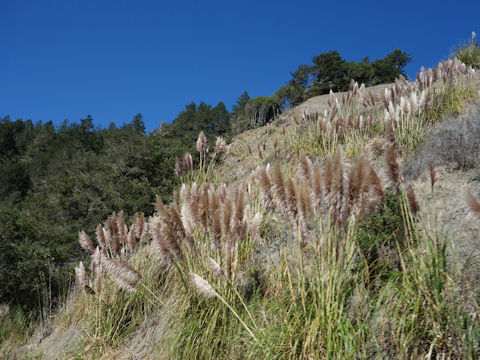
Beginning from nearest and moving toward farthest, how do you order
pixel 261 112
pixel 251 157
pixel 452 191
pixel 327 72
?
pixel 452 191, pixel 251 157, pixel 261 112, pixel 327 72

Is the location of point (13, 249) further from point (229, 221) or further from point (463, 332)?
point (463, 332)

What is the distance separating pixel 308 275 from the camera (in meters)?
2.27

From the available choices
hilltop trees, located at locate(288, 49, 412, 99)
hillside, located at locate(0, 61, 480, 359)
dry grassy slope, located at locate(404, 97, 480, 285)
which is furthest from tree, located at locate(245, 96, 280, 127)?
hillside, located at locate(0, 61, 480, 359)

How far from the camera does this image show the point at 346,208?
173cm

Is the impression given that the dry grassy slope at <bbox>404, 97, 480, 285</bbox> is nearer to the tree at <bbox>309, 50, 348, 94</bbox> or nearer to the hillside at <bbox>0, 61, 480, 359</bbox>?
the hillside at <bbox>0, 61, 480, 359</bbox>

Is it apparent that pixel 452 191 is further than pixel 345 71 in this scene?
No

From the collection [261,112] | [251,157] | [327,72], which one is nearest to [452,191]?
[251,157]

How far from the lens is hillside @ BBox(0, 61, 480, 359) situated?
1.69 metres

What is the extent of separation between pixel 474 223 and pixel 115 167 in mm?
9757

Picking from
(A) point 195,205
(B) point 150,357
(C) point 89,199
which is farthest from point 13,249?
(A) point 195,205

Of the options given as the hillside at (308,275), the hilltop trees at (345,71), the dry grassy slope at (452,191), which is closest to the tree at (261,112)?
the hilltop trees at (345,71)

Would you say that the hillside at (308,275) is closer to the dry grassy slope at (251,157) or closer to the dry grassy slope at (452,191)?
the dry grassy slope at (452,191)

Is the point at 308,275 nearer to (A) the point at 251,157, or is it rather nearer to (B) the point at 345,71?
(A) the point at 251,157

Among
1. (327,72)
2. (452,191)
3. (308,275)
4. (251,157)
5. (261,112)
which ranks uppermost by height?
(327,72)
